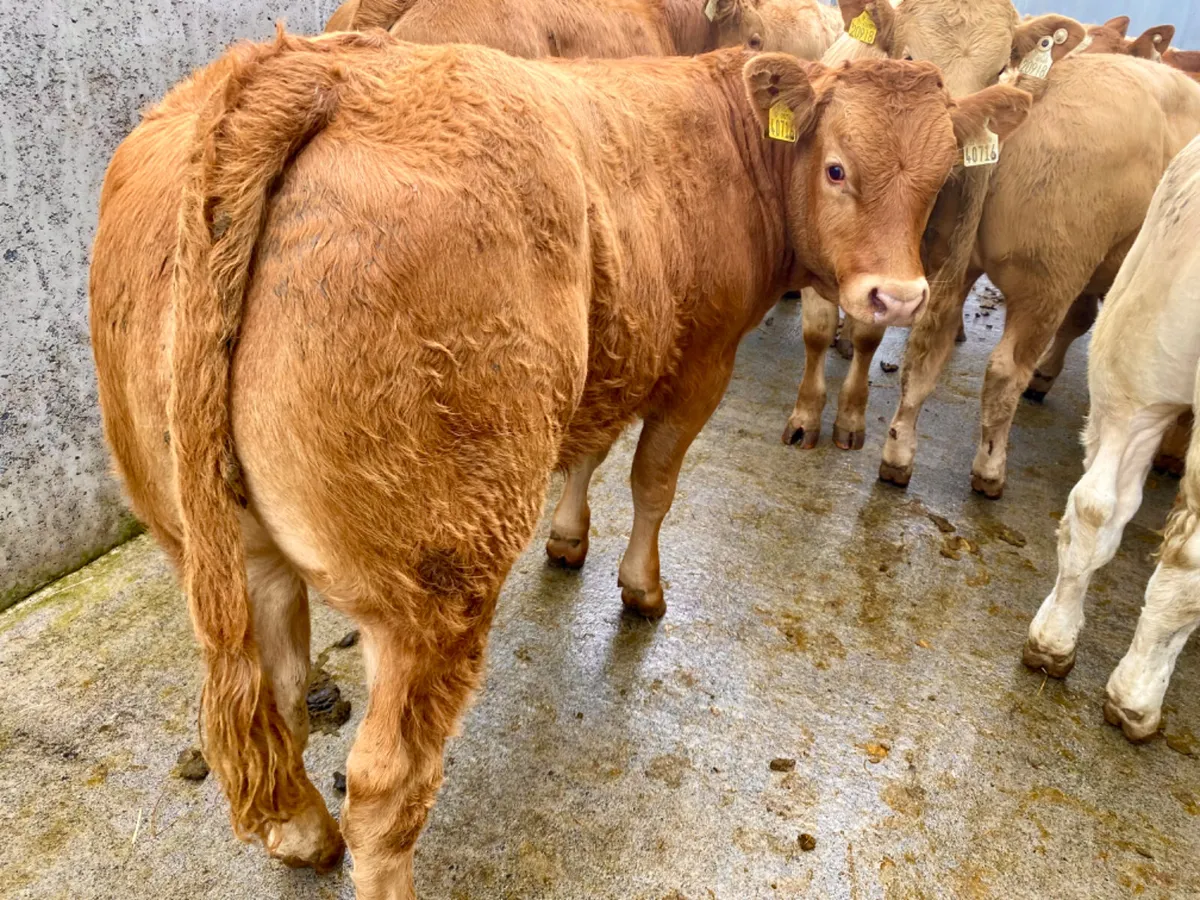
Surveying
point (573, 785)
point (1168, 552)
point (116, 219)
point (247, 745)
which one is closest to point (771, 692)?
point (573, 785)

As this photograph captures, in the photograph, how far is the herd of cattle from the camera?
47.9 inches

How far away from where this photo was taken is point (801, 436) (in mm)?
4074

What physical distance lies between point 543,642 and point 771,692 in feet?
2.60

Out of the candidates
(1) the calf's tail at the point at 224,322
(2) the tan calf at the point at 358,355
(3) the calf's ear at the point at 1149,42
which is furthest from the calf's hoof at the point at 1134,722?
(3) the calf's ear at the point at 1149,42

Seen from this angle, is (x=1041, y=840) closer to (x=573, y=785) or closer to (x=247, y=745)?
(x=573, y=785)

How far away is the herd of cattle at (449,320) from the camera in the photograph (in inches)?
47.9

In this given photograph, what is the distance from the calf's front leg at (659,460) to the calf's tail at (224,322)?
4.41ft

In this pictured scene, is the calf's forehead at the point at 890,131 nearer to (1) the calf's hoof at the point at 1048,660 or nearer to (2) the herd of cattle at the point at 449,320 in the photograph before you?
(2) the herd of cattle at the point at 449,320

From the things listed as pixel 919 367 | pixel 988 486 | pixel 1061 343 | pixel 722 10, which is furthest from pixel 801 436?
pixel 722 10

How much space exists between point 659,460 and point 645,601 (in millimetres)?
553

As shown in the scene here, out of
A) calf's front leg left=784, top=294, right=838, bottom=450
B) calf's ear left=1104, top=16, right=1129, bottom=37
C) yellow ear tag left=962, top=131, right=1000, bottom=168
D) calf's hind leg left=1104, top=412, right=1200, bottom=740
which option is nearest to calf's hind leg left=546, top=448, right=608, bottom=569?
calf's front leg left=784, top=294, right=838, bottom=450

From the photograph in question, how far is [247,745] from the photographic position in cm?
141

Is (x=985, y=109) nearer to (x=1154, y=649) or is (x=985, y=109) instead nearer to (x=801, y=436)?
(x=1154, y=649)

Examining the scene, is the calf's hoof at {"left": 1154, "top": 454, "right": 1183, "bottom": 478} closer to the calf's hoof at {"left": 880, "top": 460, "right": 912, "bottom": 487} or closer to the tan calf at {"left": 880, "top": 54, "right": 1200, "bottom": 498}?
the tan calf at {"left": 880, "top": 54, "right": 1200, "bottom": 498}
